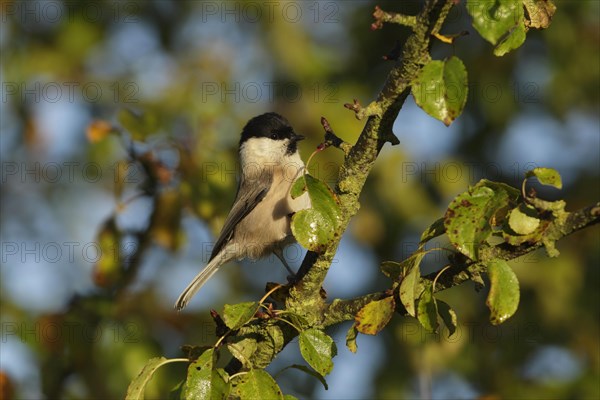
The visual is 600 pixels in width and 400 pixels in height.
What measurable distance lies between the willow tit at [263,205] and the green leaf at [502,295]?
7.48ft

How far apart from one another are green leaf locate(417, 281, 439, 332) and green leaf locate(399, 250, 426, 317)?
0.02m

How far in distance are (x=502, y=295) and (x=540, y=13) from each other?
78cm

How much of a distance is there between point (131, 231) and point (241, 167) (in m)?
1.15

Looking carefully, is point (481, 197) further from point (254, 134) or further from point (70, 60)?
point (70, 60)

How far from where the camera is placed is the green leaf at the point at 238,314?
2082 mm

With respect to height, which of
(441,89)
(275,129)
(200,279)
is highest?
(441,89)

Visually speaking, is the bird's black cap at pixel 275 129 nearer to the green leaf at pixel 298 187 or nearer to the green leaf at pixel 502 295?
the green leaf at pixel 298 187

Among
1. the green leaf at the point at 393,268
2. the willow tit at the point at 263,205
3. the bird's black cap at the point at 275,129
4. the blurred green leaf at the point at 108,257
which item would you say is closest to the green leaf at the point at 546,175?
the green leaf at the point at 393,268

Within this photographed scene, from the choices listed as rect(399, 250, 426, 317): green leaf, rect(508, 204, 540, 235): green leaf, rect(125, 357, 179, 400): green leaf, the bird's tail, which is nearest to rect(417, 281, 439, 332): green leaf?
rect(399, 250, 426, 317): green leaf

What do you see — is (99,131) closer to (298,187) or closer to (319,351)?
(298,187)

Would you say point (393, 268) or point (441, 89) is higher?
point (441, 89)

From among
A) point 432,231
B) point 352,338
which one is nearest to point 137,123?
point 352,338

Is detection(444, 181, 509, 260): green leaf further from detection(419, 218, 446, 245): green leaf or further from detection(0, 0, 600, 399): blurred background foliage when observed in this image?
detection(0, 0, 600, 399): blurred background foliage

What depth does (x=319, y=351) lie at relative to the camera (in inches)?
84.0
